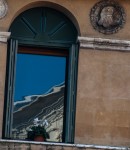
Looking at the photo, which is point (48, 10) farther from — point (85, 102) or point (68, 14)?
point (85, 102)

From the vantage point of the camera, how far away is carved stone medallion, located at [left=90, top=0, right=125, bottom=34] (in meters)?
26.1

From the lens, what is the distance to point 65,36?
26.4 metres

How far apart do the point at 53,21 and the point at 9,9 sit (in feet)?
4.11

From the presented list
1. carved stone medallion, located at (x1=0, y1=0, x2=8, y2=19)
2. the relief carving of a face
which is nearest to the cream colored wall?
carved stone medallion, located at (x1=0, y1=0, x2=8, y2=19)

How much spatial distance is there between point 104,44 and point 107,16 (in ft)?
2.41

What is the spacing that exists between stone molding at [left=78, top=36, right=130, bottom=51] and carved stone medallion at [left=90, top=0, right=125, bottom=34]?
0.94ft

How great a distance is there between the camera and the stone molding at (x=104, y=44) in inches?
1020

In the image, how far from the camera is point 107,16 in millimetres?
26125

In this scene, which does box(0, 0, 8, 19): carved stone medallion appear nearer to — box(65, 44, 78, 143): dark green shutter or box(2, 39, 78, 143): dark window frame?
box(2, 39, 78, 143): dark window frame

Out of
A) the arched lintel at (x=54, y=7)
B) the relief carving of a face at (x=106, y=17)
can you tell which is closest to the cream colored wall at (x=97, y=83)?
the arched lintel at (x=54, y=7)

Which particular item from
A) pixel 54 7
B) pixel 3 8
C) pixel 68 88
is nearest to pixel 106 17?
pixel 54 7

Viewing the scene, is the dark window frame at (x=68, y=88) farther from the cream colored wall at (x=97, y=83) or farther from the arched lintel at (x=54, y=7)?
the arched lintel at (x=54, y=7)

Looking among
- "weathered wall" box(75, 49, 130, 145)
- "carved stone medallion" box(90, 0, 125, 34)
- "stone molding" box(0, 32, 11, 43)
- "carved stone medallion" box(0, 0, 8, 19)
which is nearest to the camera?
"weathered wall" box(75, 49, 130, 145)

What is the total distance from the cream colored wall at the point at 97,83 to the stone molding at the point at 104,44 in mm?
113
